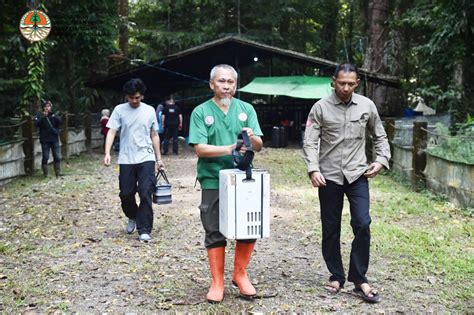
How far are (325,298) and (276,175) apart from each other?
923cm

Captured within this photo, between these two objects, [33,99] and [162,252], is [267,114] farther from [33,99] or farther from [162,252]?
[162,252]

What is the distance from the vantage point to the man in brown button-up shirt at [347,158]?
4.91 metres

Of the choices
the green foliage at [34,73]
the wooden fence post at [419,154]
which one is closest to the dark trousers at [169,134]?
the green foliage at [34,73]

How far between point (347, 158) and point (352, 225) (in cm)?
54

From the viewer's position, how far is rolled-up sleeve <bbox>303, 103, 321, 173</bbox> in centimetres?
494

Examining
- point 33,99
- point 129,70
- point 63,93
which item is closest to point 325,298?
point 33,99

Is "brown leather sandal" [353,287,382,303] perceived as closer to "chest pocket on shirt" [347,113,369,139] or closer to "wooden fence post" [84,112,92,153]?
"chest pocket on shirt" [347,113,369,139]

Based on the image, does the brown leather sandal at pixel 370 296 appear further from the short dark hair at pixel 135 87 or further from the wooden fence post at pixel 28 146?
the wooden fence post at pixel 28 146

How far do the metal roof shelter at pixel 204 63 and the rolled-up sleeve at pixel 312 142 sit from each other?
15.4 m

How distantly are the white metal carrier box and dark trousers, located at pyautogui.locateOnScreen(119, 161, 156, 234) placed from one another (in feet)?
8.96

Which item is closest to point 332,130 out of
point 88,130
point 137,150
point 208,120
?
point 208,120

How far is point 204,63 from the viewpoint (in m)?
25.3

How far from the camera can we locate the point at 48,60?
2545cm

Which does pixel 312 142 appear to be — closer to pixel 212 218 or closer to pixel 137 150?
pixel 212 218
